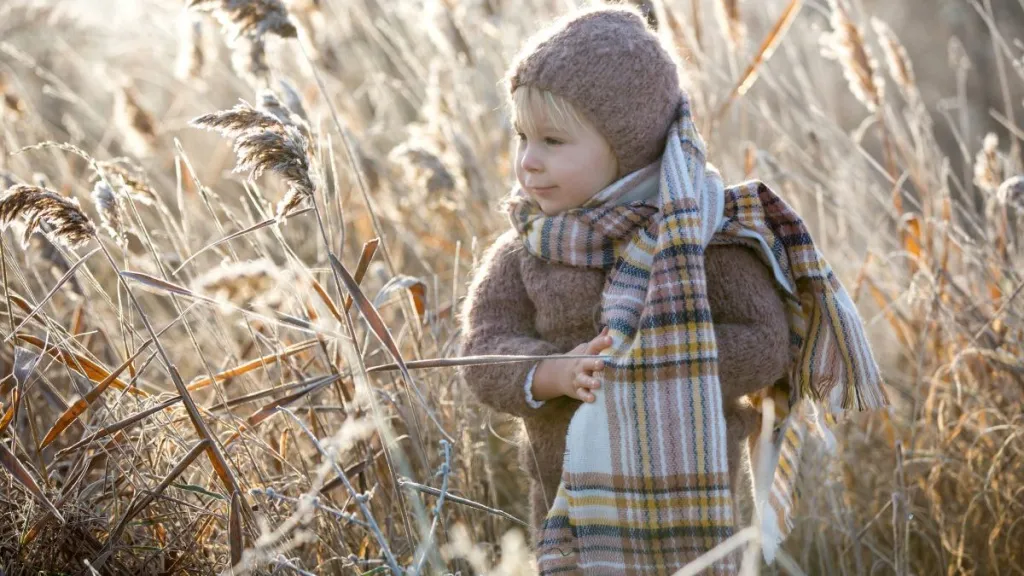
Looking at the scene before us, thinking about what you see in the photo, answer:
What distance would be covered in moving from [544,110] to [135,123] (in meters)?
2.00

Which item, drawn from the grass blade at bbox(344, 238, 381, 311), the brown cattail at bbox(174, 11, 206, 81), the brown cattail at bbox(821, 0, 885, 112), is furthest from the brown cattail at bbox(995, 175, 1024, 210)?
the brown cattail at bbox(174, 11, 206, 81)

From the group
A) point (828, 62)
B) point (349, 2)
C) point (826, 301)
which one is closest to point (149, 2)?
point (349, 2)

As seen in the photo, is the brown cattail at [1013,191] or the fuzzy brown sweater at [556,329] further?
the brown cattail at [1013,191]

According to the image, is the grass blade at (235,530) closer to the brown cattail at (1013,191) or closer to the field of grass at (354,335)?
the field of grass at (354,335)

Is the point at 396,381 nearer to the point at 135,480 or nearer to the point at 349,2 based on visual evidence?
the point at 135,480

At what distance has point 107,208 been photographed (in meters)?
1.74

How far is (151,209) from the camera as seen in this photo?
149 inches

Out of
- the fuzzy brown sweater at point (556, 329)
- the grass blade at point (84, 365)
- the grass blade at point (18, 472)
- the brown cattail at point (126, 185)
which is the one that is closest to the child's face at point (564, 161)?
the fuzzy brown sweater at point (556, 329)

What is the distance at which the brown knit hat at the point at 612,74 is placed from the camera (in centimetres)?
163

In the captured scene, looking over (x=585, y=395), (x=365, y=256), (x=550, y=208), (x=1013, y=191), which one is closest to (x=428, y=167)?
(x=365, y=256)

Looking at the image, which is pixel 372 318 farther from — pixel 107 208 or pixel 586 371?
pixel 107 208

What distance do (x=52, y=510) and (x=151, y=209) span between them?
234 cm

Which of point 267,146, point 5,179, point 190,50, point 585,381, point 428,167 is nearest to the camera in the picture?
point 267,146

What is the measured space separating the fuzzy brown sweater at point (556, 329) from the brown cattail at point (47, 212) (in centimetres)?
72
